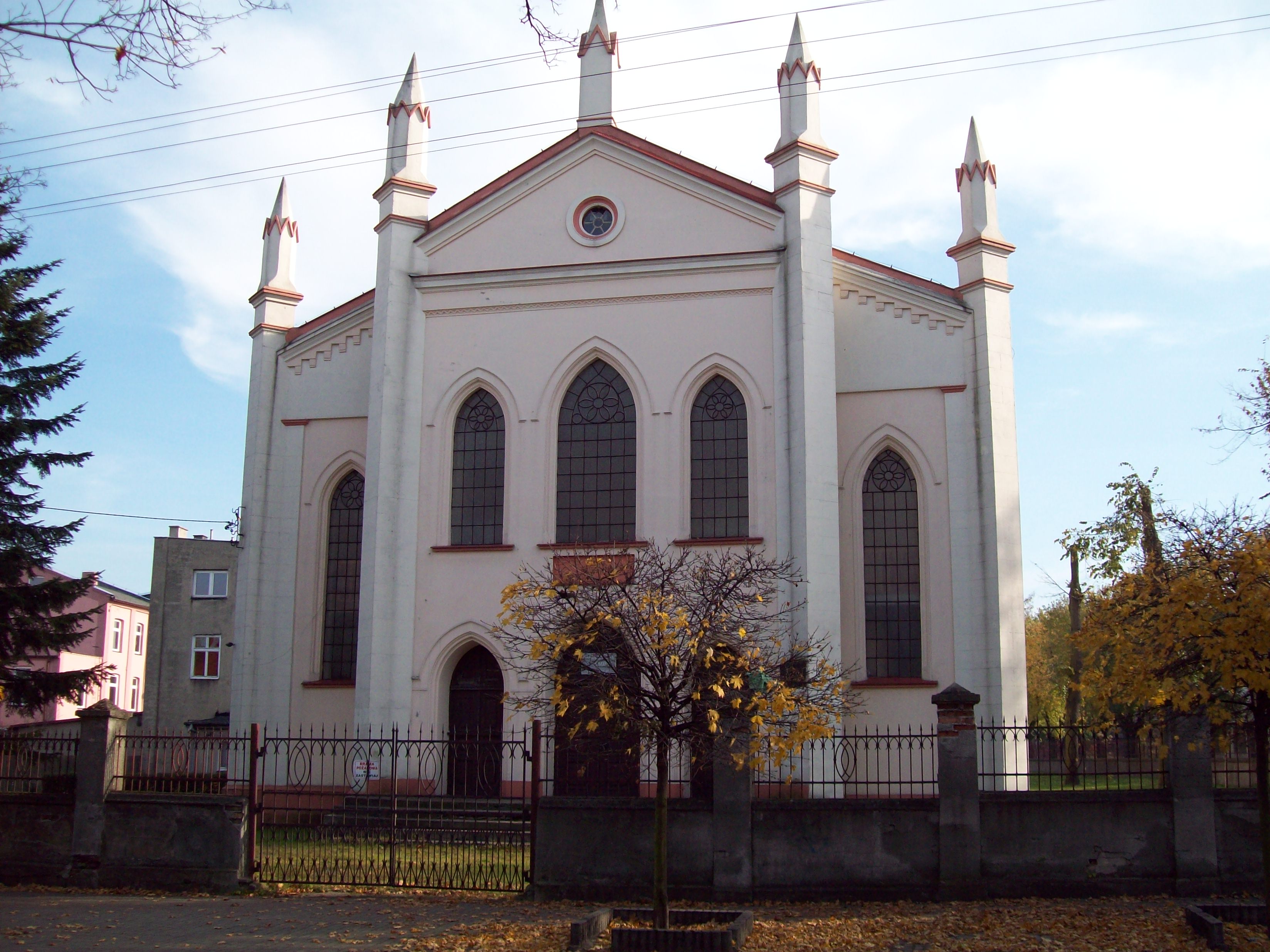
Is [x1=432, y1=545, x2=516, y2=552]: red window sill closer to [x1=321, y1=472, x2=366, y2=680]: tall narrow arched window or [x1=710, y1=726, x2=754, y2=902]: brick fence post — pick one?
[x1=321, y1=472, x2=366, y2=680]: tall narrow arched window

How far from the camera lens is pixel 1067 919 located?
11.3 metres

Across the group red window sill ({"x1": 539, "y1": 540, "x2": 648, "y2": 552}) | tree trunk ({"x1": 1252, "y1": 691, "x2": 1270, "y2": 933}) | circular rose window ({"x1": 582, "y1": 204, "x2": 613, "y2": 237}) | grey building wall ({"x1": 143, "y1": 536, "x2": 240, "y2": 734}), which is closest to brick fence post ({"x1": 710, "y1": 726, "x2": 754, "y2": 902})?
tree trunk ({"x1": 1252, "y1": 691, "x2": 1270, "y2": 933})

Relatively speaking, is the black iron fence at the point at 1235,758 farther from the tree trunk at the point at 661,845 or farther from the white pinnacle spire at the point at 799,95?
the white pinnacle spire at the point at 799,95

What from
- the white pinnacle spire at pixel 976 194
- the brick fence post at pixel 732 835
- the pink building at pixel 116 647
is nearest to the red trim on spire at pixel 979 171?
the white pinnacle spire at pixel 976 194

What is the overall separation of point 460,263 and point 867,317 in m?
7.93

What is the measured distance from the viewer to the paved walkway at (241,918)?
10750mm

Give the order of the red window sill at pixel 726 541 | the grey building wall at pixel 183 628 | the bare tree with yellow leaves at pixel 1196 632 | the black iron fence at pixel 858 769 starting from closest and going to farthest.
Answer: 1. the bare tree with yellow leaves at pixel 1196 632
2. the black iron fence at pixel 858 769
3. the red window sill at pixel 726 541
4. the grey building wall at pixel 183 628

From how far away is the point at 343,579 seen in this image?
72.9 feet

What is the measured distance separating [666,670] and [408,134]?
603 inches

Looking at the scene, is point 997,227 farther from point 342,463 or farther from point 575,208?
point 342,463

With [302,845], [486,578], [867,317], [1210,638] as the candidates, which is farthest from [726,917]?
[867,317]

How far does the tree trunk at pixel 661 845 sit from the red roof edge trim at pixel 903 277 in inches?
505

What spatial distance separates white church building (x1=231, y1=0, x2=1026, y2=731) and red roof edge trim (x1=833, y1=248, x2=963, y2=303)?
0.29ft

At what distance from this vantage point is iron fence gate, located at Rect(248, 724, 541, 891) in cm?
1348
